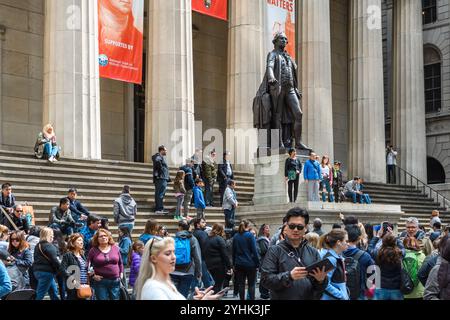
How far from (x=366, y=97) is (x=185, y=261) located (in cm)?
2377

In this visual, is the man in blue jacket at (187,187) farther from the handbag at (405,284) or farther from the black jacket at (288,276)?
the black jacket at (288,276)

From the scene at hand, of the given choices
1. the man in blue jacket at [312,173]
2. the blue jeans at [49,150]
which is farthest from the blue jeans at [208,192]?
the blue jeans at [49,150]

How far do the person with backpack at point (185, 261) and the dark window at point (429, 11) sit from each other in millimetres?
31661

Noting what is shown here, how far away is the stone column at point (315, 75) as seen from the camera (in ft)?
103

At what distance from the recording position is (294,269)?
626 cm

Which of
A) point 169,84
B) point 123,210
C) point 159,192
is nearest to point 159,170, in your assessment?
point 159,192

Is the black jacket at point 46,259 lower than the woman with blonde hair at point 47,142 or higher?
lower

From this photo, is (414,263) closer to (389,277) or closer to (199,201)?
(389,277)

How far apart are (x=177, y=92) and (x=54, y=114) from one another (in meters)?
4.77

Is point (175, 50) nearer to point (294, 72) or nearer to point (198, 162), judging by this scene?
point (198, 162)

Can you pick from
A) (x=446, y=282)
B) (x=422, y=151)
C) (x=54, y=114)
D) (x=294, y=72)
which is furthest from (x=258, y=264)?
(x=422, y=151)

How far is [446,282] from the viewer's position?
7316mm

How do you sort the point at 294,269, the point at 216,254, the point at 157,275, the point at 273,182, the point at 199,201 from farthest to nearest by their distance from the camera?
the point at 273,182, the point at 199,201, the point at 216,254, the point at 294,269, the point at 157,275
